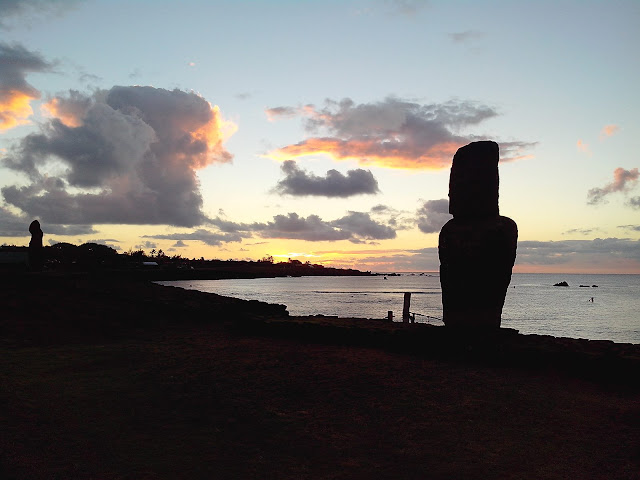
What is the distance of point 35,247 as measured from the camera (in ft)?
115

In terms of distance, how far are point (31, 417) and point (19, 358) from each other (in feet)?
16.0

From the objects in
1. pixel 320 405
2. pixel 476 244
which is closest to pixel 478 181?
pixel 476 244

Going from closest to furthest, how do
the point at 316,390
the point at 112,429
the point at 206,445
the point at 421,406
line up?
the point at 206,445, the point at 112,429, the point at 421,406, the point at 316,390

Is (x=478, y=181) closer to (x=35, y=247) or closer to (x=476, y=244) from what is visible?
(x=476, y=244)

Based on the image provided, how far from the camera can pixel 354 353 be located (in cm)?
1149

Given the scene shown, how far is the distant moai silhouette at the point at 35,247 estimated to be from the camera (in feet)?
111

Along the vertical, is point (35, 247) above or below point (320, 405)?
above

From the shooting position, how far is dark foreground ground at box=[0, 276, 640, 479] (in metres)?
5.34

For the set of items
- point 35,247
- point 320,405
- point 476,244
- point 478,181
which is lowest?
point 320,405

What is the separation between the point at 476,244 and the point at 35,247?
3412 cm

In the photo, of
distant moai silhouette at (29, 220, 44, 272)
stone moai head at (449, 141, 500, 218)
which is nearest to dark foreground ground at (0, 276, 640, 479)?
stone moai head at (449, 141, 500, 218)

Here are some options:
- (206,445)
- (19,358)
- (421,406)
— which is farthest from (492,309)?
(19,358)

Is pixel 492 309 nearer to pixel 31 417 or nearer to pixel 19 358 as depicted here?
pixel 31 417

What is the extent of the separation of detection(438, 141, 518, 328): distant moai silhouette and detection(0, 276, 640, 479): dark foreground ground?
72 cm
